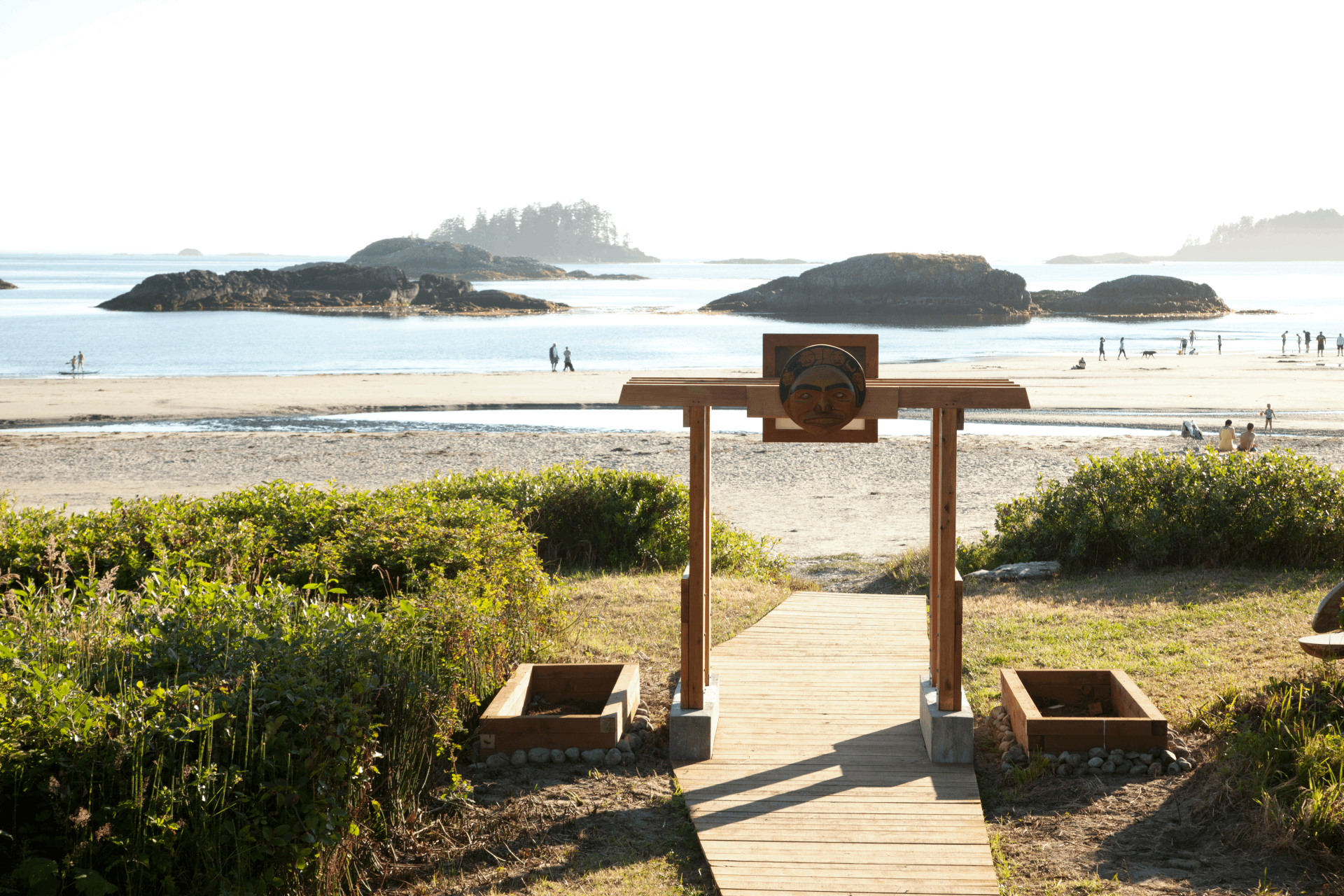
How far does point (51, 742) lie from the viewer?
3600 millimetres

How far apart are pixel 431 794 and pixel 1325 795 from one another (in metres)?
3.99

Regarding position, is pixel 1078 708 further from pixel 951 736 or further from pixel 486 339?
pixel 486 339

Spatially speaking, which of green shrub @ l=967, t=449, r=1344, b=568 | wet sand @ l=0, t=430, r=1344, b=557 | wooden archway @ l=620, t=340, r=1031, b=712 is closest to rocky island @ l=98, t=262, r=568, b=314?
wet sand @ l=0, t=430, r=1344, b=557

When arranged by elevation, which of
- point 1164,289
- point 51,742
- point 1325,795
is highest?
point 1164,289

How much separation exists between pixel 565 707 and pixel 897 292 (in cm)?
9123

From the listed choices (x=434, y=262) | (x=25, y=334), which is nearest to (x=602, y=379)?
(x=25, y=334)

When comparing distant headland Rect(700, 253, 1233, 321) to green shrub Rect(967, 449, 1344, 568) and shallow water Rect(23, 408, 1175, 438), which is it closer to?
shallow water Rect(23, 408, 1175, 438)

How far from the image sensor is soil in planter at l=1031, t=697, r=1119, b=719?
5.87 m

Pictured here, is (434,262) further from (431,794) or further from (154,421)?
(431,794)

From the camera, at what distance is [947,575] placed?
5.48m

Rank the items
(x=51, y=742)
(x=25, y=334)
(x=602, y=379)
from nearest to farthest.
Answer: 1. (x=51, y=742)
2. (x=602, y=379)
3. (x=25, y=334)

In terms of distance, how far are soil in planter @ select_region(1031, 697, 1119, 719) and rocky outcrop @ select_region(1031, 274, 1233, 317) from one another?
307ft

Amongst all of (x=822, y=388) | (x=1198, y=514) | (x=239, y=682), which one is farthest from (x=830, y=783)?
(x=1198, y=514)

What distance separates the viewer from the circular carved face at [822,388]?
532cm
